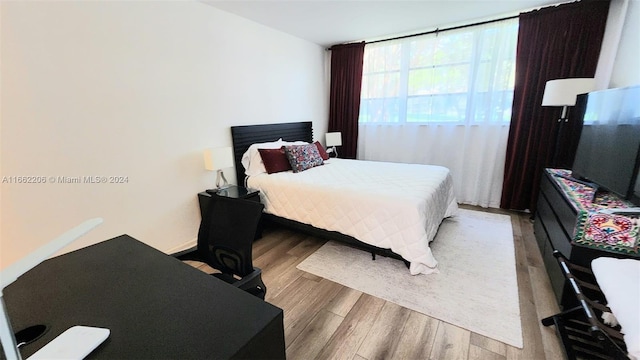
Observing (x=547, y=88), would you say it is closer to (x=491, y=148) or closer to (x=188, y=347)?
(x=491, y=148)

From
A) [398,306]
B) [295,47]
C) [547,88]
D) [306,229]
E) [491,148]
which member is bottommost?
[398,306]

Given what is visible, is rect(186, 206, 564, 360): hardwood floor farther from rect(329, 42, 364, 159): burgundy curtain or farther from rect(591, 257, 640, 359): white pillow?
rect(329, 42, 364, 159): burgundy curtain

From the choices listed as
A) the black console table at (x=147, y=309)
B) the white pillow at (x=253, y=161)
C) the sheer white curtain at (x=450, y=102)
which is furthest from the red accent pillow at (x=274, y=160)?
the black console table at (x=147, y=309)

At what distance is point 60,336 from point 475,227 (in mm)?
3489

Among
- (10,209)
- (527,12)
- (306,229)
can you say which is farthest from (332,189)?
(527,12)

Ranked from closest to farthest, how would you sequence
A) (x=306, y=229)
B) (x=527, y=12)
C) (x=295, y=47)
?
(x=306, y=229) → (x=527, y=12) → (x=295, y=47)

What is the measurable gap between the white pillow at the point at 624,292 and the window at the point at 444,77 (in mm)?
2684

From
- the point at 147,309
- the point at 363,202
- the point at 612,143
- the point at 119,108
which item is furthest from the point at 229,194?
the point at 612,143

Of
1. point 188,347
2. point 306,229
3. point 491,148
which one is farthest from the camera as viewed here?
point 491,148

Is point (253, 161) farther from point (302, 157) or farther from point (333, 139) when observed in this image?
point (333, 139)

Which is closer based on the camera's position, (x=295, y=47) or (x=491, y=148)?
(x=491, y=148)

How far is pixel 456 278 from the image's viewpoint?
2.21 metres

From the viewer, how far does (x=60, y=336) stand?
0.74 metres

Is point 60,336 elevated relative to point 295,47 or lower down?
lower down
